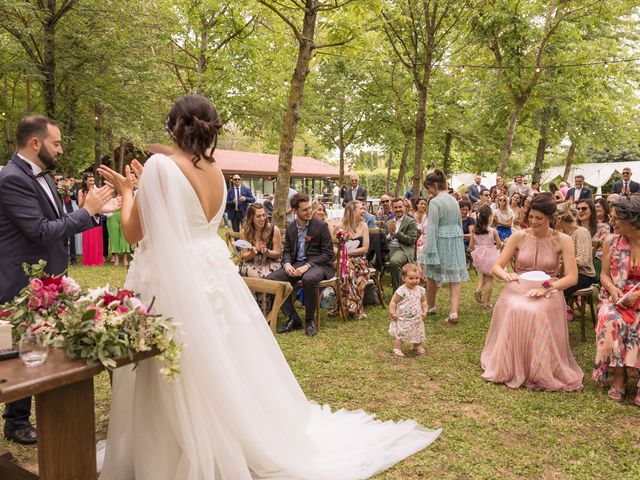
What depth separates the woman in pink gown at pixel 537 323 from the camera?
183 inches

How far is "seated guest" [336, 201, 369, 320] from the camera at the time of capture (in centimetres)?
716

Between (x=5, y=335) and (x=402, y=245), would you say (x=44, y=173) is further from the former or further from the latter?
(x=402, y=245)

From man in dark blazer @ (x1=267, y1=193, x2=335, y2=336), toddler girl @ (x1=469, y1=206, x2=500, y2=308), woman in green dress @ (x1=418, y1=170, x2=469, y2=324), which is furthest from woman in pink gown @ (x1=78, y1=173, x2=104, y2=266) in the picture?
toddler girl @ (x1=469, y1=206, x2=500, y2=308)

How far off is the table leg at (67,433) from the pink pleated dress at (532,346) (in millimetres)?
3619

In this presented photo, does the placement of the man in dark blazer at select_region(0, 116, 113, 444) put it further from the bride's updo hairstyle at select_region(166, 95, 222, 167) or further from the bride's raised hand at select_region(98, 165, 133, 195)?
the bride's updo hairstyle at select_region(166, 95, 222, 167)

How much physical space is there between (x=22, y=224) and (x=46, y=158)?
499 millimetres

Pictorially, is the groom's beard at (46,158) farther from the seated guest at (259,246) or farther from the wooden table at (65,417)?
the seated guest at (259,246)

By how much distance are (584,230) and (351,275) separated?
310cm

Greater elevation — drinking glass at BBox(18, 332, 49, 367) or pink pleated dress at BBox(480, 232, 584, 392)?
drinking glass at BBox(18, 332, 49, 367)

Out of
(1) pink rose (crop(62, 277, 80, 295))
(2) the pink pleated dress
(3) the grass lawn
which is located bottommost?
(3) the grass lawn

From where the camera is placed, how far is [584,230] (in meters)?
6.26

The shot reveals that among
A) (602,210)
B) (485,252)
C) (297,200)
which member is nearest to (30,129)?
(297,200)

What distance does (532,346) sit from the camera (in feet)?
15.3

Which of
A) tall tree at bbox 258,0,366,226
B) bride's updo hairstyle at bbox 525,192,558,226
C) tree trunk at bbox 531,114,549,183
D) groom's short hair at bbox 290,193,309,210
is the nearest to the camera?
bride's updo hairstyle at bbox 525,192,558,226
